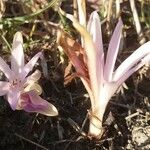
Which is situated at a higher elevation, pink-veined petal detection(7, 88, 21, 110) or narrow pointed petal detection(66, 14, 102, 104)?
narrow pointed petal detection(66, 14, 102, 104)

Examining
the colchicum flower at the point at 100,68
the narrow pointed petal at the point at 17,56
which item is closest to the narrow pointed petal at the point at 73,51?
the colchicum flower at the point at 100,68

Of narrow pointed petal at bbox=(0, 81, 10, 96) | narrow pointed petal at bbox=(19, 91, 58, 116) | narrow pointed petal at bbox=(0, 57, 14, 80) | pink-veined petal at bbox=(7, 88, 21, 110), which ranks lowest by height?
narrow pointed petal at bbox=(19, 91, 58, 116)

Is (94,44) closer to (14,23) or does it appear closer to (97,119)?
(97,119)

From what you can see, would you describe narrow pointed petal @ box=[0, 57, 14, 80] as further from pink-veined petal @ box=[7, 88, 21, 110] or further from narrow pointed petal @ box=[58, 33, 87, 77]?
narrow pointed petal @ box=[58, 33, 87, 77]

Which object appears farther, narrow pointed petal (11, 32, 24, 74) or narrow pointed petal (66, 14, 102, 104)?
narrow pointed petal (11, 32, 24, 74)

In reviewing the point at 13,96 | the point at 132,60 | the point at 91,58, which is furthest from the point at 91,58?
the point at 13,96

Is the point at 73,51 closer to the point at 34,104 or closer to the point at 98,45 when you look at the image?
the point at 98,45

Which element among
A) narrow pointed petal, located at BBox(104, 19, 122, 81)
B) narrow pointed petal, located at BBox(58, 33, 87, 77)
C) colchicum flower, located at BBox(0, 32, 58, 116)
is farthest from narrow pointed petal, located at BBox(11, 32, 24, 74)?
narrow pointed petal, located at BBox(104, 19, 122, 81)

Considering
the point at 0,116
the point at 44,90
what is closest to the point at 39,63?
the point at 44,90
